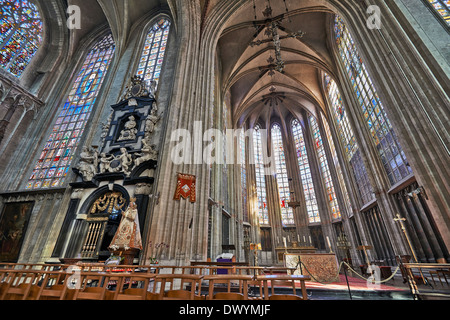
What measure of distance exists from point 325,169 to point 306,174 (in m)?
1.88

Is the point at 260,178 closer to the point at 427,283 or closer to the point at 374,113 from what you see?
the point at 374,113

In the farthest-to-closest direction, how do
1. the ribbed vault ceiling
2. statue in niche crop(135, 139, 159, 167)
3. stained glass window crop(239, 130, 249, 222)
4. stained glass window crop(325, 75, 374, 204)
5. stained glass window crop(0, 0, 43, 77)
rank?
stained glass window crop(239, 130, 249, 222) → the ribbed vault ceiling → stained glass window crop(325, 75, 374, 204) → stained glass window crop(0, 0, 43, 77) → statue in niche crop(135, 139, 159, 167)

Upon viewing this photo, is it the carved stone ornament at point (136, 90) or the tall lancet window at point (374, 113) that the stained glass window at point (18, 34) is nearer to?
the carved stone ornament at point (136, 90)

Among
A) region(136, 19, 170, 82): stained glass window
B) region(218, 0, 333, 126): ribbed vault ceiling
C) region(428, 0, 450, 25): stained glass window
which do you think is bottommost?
region(428, 0, 450, 25): stained glass window

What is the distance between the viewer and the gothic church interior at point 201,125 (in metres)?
6.58

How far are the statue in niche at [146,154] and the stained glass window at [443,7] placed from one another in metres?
11.1

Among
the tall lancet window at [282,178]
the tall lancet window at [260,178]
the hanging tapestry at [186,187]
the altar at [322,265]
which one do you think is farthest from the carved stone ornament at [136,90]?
the tall lancet window at [282,178]

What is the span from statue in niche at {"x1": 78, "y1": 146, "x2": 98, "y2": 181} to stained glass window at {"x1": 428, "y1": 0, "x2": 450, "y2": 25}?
13.9 meters

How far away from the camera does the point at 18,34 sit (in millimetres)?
11602

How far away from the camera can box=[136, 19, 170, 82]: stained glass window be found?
37.5 ft

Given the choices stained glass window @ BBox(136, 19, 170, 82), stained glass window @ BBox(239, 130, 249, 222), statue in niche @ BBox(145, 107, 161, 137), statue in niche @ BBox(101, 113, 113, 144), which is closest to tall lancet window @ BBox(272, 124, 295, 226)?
stained glass window @ BBox(239, 130, 249, 222)

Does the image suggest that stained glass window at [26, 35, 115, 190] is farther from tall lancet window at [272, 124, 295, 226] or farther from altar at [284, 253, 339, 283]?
tall lancet window at [272, 124, 295, 226]
